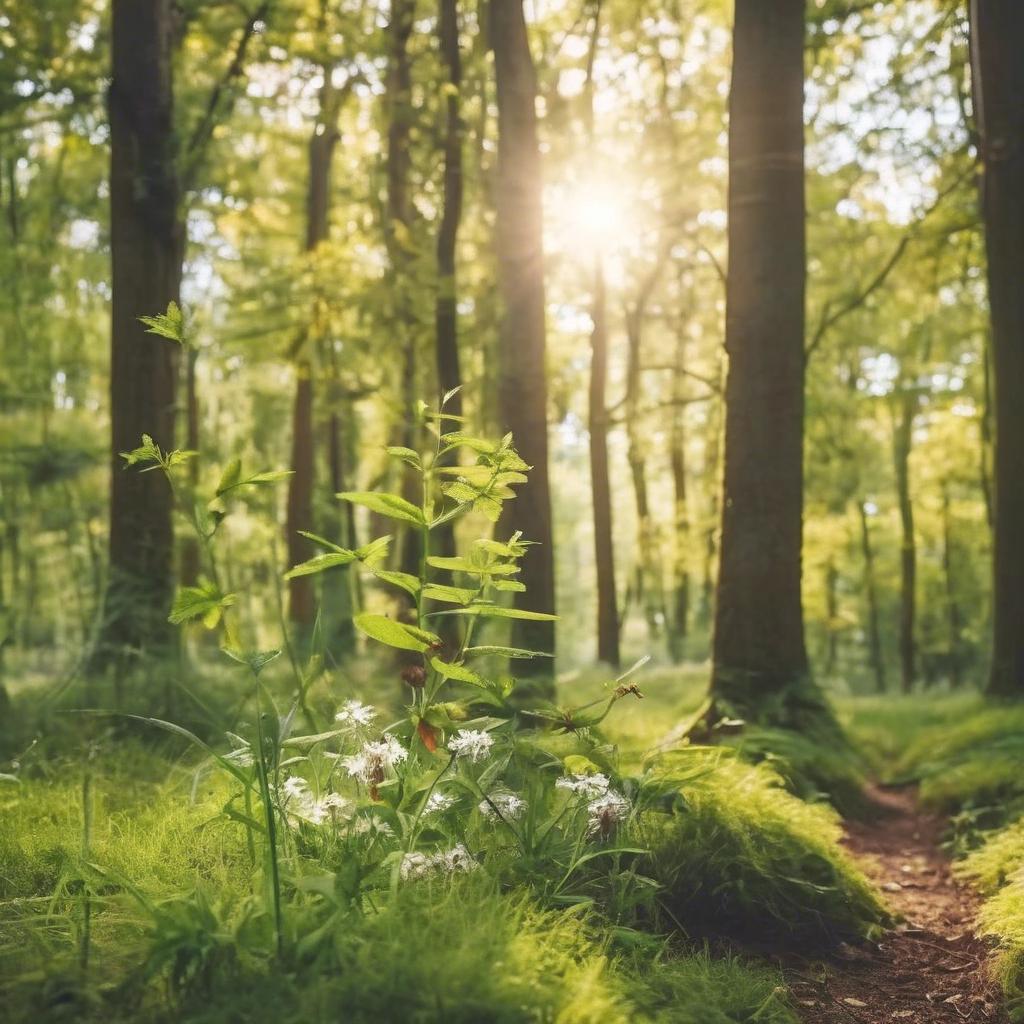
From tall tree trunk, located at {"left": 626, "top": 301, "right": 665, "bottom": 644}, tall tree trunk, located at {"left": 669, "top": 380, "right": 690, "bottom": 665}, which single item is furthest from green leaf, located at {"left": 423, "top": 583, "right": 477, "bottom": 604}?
tall tree trunk, located at {"left": 669, "top": 380, "right": 690, "bottom": 665}

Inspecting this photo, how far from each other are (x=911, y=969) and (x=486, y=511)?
2406 mm

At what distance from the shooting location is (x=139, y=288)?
6.76m

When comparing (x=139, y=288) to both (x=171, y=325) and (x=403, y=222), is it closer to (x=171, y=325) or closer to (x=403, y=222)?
(x=171, y=325)

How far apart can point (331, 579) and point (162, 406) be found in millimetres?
5993

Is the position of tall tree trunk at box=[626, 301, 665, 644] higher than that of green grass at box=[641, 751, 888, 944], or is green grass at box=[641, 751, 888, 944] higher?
tall tree trunk at box=[626, 301, 665, 644]

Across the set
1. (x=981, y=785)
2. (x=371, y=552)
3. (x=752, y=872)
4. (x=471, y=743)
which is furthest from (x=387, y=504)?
(x=981, y=785)

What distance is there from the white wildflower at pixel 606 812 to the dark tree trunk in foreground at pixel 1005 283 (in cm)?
609

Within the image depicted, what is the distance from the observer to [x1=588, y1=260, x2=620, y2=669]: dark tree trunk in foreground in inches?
560

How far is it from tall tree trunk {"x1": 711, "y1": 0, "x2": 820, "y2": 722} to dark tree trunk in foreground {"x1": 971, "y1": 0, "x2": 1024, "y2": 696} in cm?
236

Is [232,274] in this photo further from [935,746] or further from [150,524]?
[935,746]

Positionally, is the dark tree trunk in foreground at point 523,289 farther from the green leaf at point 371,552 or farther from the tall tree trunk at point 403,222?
the green leaf at point 371,552

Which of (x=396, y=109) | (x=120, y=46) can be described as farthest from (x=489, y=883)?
(x=396, y=109)

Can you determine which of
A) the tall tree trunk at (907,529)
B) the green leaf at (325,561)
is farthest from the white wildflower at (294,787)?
the tall tree trunk at (907,529)

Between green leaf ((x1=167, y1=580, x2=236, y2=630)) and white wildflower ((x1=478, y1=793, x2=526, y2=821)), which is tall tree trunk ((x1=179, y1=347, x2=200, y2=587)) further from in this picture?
green leaf ((x1=167, y1=580, x2=236, y2=630))
